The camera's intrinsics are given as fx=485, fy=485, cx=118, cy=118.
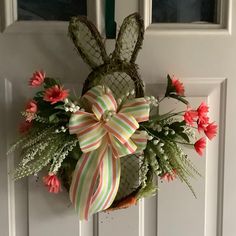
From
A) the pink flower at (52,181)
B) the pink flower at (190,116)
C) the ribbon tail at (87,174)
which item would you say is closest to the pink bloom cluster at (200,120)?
the pink flower at (190,116)

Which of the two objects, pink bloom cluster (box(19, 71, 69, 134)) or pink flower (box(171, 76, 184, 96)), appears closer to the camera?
pink bloom cluster (box(19, 71, 69, 134))

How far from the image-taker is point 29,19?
1.27 m

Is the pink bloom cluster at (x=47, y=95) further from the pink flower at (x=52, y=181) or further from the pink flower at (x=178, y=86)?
the pink flower at (x=178, y=86)

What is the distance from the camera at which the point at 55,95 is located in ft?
3.56

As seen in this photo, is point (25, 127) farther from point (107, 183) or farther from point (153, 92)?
point (153, 92)

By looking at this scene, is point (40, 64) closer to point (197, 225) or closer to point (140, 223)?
point (140, 223)

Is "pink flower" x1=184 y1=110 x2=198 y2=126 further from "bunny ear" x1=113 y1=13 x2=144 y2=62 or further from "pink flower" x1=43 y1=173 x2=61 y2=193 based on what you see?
"pink flower" x1=43 y1=173 x2=61 y2=193

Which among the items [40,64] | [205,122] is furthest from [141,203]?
[40,64]

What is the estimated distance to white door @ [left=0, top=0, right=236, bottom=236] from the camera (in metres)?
1.26

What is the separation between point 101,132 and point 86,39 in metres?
0.25

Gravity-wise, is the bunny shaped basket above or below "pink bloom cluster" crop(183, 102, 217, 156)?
above

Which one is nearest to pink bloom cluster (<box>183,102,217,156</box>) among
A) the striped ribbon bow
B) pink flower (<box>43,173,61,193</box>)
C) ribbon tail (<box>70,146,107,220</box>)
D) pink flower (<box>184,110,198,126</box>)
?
pink flower (<box>184,110,198,126</box>)

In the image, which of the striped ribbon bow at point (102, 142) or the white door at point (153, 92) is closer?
the striped ribbon bow at point (102, 142)

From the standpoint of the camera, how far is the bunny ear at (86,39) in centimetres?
115
